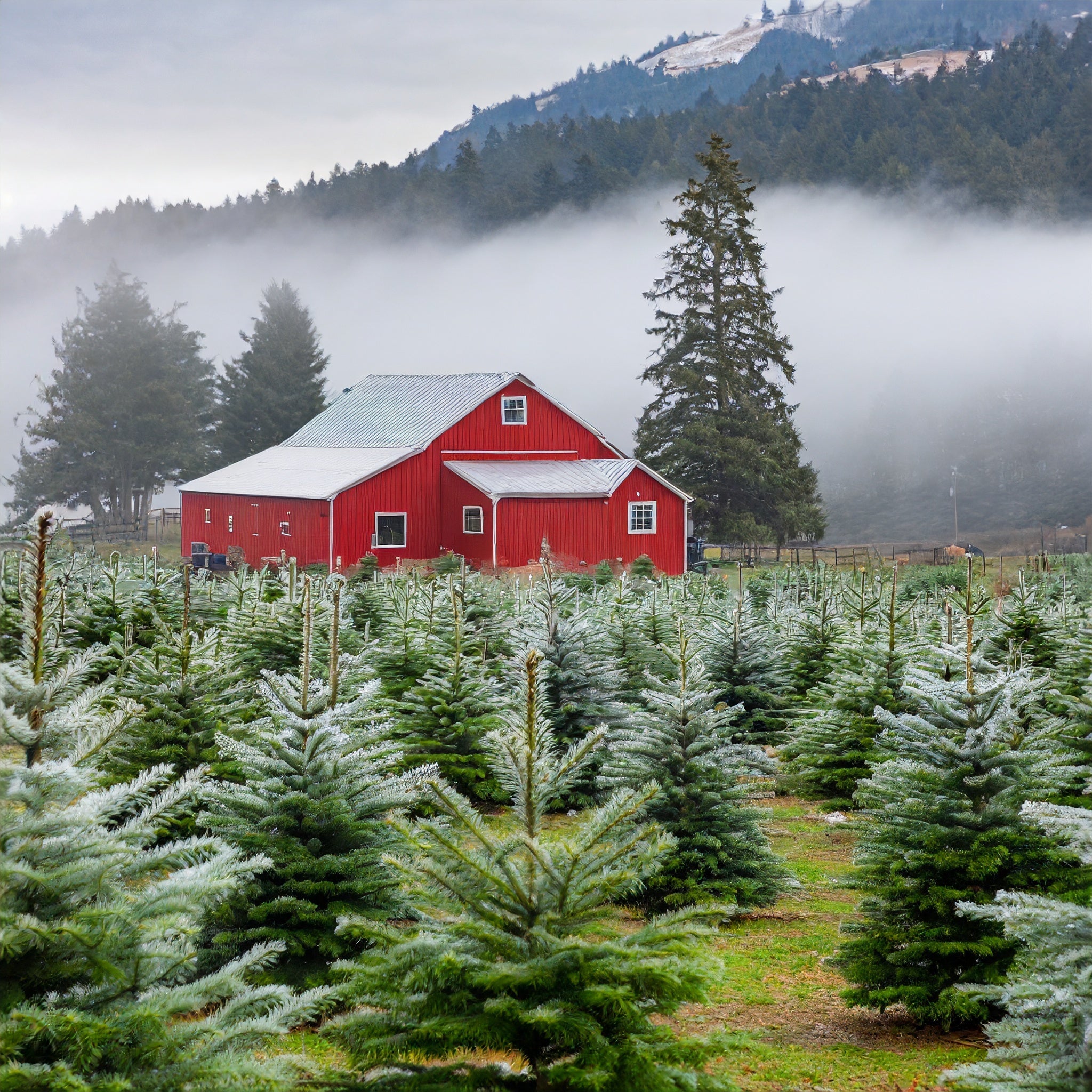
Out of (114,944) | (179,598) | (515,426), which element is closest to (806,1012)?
(114,944)

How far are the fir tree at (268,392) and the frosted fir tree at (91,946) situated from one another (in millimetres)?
71555

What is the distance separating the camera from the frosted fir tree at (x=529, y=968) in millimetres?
4523

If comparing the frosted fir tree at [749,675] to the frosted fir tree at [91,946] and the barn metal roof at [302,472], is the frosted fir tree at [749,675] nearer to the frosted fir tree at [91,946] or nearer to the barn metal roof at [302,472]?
the frosted fir tree at [91,946]

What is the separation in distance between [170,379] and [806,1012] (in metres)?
72.2

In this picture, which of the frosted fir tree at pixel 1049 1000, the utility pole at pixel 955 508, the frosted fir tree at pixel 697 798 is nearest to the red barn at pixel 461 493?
the frosted fir tree at pixel 697 798

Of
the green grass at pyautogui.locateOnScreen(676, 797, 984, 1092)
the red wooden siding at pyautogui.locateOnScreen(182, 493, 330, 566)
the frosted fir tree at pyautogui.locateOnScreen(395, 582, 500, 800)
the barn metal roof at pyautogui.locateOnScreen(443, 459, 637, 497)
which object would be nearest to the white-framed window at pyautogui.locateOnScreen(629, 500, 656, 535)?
the barn metal roof at pyautogui.locateOnScreen(443, 459, 637, 497)

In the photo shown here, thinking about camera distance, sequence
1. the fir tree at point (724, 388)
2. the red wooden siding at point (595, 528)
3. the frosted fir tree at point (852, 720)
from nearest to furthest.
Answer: the frosted fir tree at point (852, 720) < the red wooden siding at point (595, 528) < the fir tree at point (724, 388)

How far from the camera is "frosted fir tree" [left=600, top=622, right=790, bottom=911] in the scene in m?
9.85

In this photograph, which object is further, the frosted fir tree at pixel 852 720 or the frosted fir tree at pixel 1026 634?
the frosted fir tree at pixel 1026 634

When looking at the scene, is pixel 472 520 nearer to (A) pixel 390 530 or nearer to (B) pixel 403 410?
(A) pixel 390 530

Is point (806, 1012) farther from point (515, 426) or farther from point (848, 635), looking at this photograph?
point (515, 426)

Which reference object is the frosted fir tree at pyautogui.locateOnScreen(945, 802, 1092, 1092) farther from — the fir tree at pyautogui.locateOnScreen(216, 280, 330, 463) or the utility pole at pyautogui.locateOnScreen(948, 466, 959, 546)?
the utility pole at pyautogui.locateOnScreen(948, 466, 959, 546)

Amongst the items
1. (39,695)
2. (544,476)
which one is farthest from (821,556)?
(39,695)

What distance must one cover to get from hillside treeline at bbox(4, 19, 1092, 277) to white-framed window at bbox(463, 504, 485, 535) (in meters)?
82.9
